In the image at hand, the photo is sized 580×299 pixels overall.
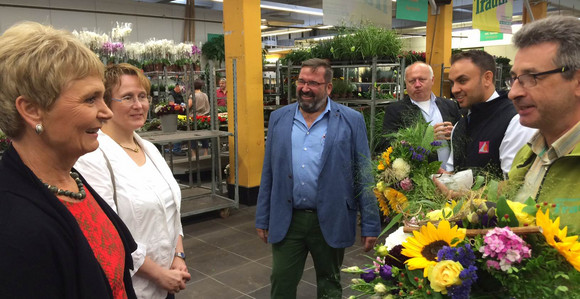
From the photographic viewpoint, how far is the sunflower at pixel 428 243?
0.99 meters

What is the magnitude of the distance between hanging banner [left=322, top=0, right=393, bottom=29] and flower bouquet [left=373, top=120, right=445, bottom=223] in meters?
4.18

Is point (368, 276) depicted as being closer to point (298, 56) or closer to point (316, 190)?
point (316, 190)

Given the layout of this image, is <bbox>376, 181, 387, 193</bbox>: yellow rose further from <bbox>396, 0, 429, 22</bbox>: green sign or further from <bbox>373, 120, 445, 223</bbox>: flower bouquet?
<bbox>396, 0, 429, 22</bbox>: green sign

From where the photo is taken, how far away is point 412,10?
24.5ft

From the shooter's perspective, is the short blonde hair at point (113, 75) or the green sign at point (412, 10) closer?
the short blonde hair at point (113, 75)

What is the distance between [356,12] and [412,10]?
5.91ft

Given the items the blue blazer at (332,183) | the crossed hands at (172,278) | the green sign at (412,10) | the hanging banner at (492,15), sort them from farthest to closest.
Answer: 1. the hanging banner at (492,15)
2. the green sign at (412,10)
3. the blue blazer at (332,183)
4. the crossed hands at (172,278)

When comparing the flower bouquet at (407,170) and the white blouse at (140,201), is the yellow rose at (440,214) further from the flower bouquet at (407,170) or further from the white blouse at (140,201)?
the white blouse at (140,201)

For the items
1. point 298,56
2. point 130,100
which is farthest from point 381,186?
point 298,56

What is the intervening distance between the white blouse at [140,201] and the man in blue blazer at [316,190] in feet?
2.72

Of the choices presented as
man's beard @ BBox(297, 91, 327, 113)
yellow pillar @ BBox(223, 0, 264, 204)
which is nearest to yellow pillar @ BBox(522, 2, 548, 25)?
yellow pillar @ BBox(223, 0, 264, 204)

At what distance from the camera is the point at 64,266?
40.6 inches

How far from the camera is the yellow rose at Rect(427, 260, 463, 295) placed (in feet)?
2.98

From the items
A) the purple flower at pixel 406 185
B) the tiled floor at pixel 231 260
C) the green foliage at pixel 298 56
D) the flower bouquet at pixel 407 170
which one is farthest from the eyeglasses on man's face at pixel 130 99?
the green foliage at pixel 298 56
